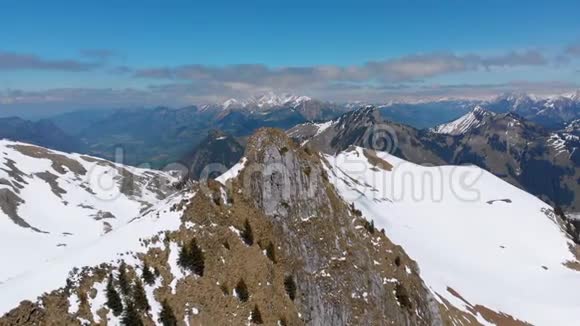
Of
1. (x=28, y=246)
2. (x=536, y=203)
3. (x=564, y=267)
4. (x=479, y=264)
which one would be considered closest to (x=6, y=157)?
(x=28, y=246)

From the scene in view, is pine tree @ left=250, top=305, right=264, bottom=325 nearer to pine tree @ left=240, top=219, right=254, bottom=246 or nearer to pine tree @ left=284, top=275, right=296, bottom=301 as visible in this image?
pine tree @ left=284, top=275, right=296, bottom=301

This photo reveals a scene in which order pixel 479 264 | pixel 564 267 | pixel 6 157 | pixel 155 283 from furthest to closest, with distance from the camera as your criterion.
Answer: pixel 6 157, pixel 564 267, pixel 479 264, pixel 155 283

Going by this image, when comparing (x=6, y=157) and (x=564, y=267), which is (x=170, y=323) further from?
(x=6, y=157)

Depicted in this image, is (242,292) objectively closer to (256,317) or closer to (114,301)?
(256,317)

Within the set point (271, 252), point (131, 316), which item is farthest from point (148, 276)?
point (271, 252)

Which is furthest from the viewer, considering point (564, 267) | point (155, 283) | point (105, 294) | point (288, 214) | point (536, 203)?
point (536, 203)

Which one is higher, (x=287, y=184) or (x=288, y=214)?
(x=287, y=184)

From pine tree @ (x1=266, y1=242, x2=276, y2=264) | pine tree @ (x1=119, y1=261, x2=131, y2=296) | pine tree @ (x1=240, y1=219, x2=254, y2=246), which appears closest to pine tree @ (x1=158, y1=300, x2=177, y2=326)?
pine tree @ (x1=119, y1=261, x2=131, y2=296)
